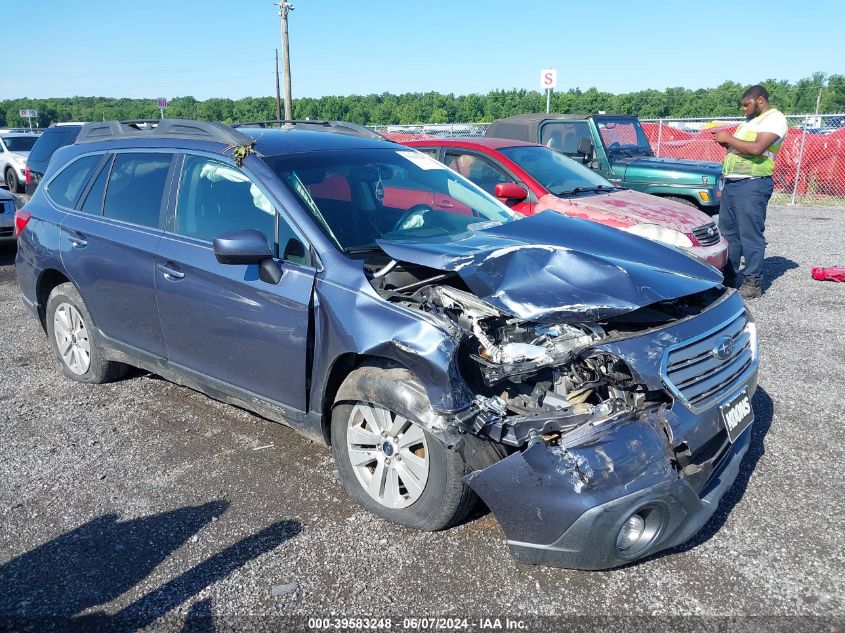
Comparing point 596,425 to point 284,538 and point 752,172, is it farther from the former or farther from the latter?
point 752,172

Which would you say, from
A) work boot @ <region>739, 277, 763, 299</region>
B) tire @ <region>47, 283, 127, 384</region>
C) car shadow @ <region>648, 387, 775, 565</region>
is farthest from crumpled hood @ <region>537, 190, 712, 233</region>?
tire @ <region>47, 283, 127, 384</region>

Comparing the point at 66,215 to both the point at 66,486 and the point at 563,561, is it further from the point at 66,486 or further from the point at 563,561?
the point at 563,561

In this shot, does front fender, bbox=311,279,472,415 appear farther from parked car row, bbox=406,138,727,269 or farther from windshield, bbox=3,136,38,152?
windshield, bbox=3,136,38,152

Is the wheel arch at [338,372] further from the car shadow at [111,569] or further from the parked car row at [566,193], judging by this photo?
the parked car row at [566,193]


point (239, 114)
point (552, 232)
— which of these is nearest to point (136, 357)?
point (552, 232)

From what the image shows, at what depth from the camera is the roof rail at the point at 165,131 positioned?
4.10m

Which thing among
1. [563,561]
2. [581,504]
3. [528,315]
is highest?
[528,315]

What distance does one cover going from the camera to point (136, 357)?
4.58m

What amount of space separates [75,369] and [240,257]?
8.53 feet

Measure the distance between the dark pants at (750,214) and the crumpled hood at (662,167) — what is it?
2391mm

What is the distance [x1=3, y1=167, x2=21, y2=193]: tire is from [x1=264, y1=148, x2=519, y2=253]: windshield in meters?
17.9

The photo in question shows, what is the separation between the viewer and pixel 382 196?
4148 millimetres

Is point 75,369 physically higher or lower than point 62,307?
lower

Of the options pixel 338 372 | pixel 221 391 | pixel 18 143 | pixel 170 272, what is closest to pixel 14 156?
pixel 18 143
